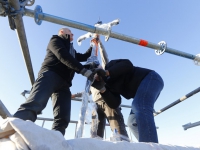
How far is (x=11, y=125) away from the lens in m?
0.61

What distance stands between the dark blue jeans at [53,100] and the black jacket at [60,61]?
82 mm

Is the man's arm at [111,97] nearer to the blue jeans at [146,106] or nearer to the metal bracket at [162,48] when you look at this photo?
the blue jeans at [146,106]

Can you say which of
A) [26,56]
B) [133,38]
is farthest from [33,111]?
[133,38]

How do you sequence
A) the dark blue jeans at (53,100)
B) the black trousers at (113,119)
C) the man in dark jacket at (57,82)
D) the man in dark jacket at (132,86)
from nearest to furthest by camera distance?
the man in dark jacket at (132,86), the dark blue jeans at (53,100), the man in dark jacket at (57,82), the black trousers at (113,119)

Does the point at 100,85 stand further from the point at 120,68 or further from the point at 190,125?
the point at 190,125

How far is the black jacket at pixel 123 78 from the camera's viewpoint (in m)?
1.71

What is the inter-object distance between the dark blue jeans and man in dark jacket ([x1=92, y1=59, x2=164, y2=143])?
1.44 ft

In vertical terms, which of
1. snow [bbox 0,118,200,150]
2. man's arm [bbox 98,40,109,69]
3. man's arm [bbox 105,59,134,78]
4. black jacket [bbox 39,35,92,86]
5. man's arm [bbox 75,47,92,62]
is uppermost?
man's arm [bbox 98,40,109,69]

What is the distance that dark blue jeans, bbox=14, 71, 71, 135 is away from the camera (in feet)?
5.19

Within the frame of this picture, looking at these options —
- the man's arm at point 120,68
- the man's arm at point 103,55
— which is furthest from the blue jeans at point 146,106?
the man's arm at point 103,55

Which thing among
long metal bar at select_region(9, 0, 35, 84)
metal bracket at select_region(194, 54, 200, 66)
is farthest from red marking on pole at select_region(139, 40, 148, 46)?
long metal bar at select_region(9, 0, 35, 84)

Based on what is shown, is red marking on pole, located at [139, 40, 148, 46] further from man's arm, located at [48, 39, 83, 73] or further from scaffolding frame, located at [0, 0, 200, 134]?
man's arm, located at [48, 39, 83, 73]

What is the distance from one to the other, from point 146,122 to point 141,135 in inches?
4.0

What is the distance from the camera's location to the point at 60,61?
6.63 feet
